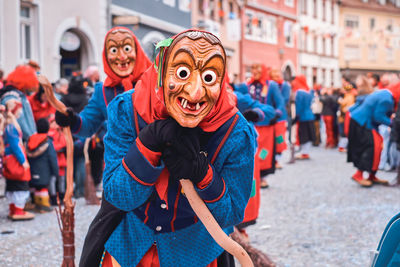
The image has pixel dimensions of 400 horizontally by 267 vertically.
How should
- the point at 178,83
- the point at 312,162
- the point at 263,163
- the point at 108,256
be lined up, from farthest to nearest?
the point at 312,162, the point at 263,163, the point at 108,256, the point at 178,83

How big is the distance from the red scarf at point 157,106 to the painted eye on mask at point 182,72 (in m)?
0.08

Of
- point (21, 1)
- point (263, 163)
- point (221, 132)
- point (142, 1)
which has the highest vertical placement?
point (142, 1)

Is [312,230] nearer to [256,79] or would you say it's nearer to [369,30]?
[256,79]

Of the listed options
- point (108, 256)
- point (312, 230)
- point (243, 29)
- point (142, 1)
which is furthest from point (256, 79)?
point (243, 29)

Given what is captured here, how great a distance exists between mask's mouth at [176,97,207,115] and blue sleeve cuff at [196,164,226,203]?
0.70 feet

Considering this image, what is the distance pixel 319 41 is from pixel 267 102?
104 feet

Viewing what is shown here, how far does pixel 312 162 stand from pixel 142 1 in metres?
8.69

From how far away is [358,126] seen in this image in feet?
26.7

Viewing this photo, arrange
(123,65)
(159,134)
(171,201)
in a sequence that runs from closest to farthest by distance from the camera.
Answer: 1. (159,134)
2. (171,201)
3. (123,65)

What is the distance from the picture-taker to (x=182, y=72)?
180 centimetres

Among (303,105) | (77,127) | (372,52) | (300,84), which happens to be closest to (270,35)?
(372,52)

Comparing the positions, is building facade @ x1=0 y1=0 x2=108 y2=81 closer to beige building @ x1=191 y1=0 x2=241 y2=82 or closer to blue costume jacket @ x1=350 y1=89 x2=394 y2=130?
beige building @ x1=191 y1=0 x2=241 y2=82

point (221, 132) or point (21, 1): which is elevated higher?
point (21, 1)

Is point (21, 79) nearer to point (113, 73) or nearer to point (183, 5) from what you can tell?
point (113, 73)
